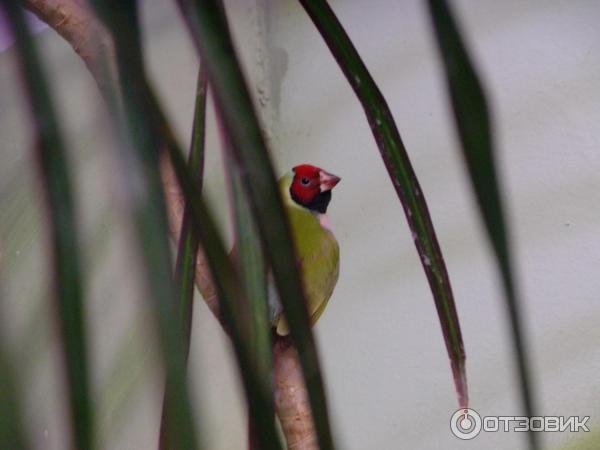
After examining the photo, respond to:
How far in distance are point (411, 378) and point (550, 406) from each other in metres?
0.22

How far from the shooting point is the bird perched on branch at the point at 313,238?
31.5 inches

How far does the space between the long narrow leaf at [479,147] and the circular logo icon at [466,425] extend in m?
0.85

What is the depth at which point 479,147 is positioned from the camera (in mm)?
229

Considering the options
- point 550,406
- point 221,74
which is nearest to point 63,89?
point 550,406

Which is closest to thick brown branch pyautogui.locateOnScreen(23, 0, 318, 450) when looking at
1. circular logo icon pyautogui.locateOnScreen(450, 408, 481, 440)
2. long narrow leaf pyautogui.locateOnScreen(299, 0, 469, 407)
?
long narrow leaf pyautogui.locateOnScreen(299, 0, 469, 407)

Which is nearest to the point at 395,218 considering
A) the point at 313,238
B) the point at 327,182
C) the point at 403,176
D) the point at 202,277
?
the point at 327,182

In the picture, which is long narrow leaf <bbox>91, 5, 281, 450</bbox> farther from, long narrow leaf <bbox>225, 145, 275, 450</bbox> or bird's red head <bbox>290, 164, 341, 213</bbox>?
bird's red head <bbox>290, 164, 341, 213</bbox>

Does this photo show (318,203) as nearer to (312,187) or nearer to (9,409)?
(312,187)

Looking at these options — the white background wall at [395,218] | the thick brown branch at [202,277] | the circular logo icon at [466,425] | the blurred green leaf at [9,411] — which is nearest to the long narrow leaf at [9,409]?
the blurred green leaf at [9,411]

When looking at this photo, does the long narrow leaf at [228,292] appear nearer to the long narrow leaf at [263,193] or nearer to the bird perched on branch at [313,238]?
the long narrow leaf at [263,193]

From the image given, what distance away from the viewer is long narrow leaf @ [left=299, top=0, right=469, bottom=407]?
263 mm

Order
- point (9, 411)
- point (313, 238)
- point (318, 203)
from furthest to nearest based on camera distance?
1. point (318, 203)
2. point (313, 238)
3. point (9, 411)

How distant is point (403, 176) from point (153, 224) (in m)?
0.14

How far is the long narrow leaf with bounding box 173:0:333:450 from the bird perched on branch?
50 centimetres
